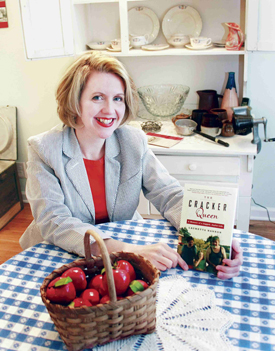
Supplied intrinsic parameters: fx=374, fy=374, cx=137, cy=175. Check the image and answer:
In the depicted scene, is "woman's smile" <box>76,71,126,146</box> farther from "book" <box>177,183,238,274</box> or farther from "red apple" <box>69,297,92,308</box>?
"red apple" <box>69,297,92,308</box>

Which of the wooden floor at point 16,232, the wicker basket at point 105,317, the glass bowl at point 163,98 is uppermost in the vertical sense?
the glass bowl at point 163,98

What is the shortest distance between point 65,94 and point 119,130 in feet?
0.93

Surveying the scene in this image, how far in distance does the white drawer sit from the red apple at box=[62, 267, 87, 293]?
4.85ft

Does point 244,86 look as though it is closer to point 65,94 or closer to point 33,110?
point 65,94

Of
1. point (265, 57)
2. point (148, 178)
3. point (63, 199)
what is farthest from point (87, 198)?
point (265, 57)

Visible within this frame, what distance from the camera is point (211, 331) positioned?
0.89 metres

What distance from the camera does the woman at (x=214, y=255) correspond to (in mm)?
1113

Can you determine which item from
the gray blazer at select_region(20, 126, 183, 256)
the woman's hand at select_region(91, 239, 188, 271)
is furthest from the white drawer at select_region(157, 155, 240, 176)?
the woman's hand at select_region(91, 239, 188, 271)

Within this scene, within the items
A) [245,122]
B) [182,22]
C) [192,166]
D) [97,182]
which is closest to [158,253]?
[97,182]

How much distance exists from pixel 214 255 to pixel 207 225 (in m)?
0.09

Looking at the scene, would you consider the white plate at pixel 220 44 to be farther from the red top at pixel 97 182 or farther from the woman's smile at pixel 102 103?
the red top at pixel 97 182

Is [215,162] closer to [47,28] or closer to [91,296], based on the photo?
[47,28]

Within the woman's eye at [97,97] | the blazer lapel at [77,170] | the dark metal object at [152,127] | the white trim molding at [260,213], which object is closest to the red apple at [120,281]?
the blazer lapel at [77,170]

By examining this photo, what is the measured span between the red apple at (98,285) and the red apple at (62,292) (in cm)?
6
